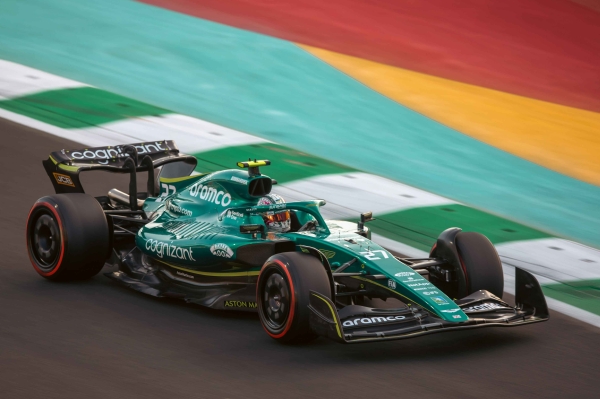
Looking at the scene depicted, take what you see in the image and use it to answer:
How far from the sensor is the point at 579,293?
30.2 feet

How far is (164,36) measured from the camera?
17141 mm

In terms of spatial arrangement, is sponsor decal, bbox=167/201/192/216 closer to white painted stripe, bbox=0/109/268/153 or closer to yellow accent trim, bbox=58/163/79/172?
yellow accent trim, bbox=58/163/79/172

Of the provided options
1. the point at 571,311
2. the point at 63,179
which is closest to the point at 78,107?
the point at 63,179

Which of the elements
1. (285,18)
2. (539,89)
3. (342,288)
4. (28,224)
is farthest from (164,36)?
(342,288)

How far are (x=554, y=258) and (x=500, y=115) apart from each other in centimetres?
559

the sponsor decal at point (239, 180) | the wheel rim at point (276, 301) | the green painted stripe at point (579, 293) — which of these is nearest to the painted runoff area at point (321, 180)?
the green painted stripe at point (579, 293)

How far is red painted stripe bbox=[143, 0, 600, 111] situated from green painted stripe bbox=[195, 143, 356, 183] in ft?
15.2

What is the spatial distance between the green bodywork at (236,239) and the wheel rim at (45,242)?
710 millimetres

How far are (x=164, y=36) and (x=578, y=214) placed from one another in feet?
26.9

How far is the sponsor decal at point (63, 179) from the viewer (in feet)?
30.2

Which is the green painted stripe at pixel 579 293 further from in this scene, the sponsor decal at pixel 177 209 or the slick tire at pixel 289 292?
the sponsor decal at pixel 177 209

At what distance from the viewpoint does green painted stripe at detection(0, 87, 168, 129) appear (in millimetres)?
13461

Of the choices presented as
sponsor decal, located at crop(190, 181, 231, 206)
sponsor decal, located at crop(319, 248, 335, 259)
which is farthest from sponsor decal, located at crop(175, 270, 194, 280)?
sponsor decal, located at crop(319, 248, 335, 259)

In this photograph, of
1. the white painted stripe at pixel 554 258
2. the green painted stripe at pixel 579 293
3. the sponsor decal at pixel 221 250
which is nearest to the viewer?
the sponsor decal at pixel 221 250
